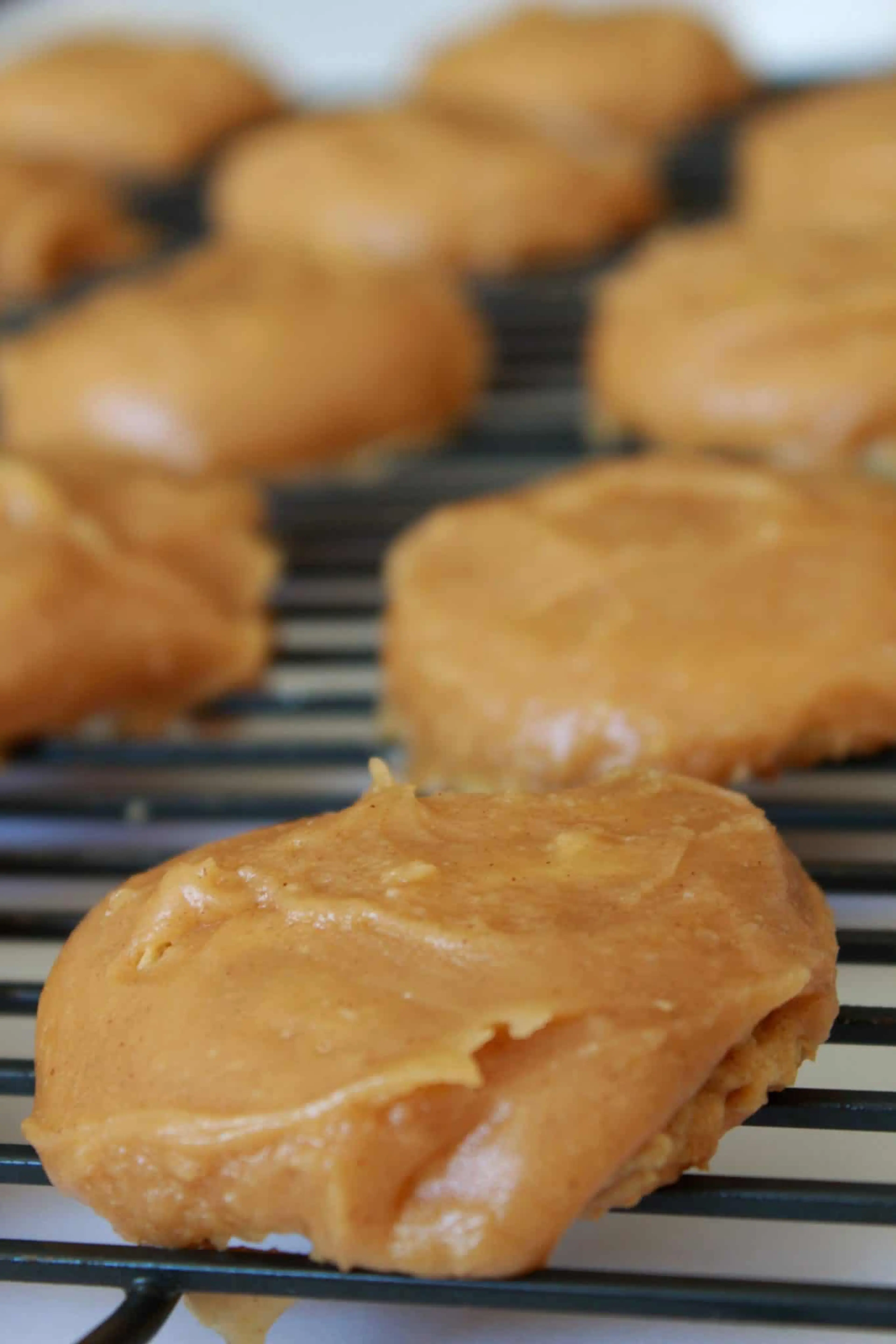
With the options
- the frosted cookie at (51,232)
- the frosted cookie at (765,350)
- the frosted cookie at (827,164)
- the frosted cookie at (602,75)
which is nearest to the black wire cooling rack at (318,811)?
the frosted cookie at (765,350)

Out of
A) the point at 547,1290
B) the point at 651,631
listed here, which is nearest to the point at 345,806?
the point at 651,631

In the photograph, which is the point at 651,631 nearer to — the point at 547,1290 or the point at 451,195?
the point at 547,1290

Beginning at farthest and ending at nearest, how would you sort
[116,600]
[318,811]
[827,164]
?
1. [827,164]
2. [116,600]
3. [318,811]

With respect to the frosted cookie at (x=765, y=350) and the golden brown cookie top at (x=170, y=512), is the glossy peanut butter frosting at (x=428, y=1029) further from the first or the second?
the frosted cookie at (x=765, y=350)

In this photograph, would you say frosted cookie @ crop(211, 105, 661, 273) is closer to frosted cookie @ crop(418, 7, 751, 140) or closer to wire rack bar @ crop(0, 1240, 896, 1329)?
frosted cookie @ crop(418, 7, 751, 140)

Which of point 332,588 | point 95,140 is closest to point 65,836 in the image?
point 332,588

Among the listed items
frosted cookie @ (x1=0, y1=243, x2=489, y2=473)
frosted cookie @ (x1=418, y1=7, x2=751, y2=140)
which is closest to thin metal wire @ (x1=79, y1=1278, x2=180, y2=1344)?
frosted cookie @ (x1=0, y1=243, x2=489, y2=473)
